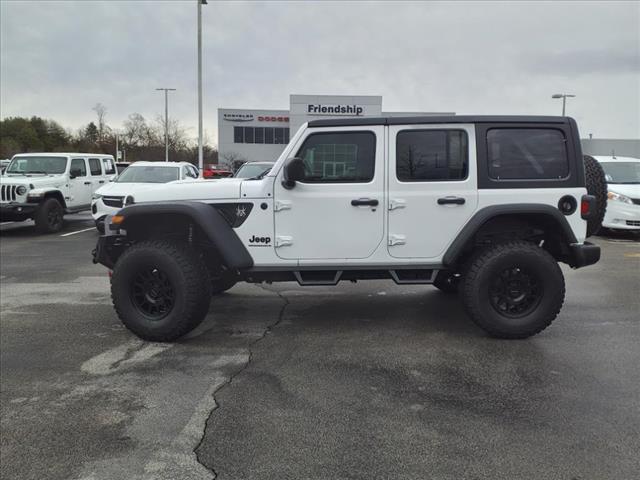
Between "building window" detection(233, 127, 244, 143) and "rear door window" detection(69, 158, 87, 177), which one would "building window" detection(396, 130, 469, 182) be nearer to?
"rear door window" detection(69, 158, 87, 177)

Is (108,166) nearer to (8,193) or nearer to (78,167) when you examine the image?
(78,167)

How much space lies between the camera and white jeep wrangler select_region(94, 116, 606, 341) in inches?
189

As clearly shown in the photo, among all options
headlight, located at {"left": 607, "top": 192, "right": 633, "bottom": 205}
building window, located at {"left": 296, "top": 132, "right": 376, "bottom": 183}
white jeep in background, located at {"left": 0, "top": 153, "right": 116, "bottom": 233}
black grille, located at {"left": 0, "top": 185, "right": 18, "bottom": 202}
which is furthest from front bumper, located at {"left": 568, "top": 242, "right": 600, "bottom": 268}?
black grille, located at {"left": 0, "top": 185, "right": 18, "bottom": 202}

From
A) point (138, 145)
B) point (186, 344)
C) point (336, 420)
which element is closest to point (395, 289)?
point (186, 344)

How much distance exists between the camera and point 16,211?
12383 millimetres

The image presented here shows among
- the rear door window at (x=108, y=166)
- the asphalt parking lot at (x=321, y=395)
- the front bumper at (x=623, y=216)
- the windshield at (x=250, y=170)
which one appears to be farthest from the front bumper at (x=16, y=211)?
the front bumper at (x=623, y=216)

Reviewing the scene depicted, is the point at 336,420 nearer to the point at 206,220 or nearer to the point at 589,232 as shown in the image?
the point at 206,220

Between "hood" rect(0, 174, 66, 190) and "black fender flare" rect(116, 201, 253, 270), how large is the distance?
9336mm

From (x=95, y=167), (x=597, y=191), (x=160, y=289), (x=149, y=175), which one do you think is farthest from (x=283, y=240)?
(x=95, y=167)

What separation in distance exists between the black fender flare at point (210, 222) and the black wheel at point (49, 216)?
30.1 ft

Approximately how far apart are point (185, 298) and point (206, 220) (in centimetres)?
70

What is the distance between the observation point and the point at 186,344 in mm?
4918

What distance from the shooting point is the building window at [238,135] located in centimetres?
6800

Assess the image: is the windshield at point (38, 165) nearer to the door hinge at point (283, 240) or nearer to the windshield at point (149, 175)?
the windshield at point (149, 175)
